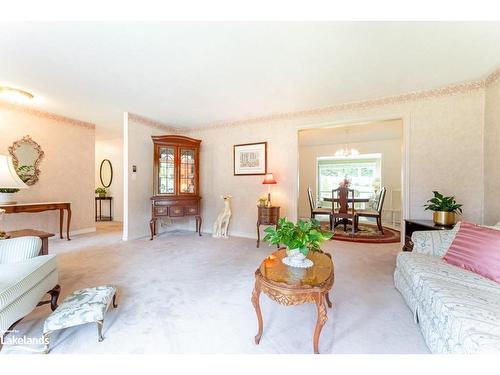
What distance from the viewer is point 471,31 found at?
71.0 inches

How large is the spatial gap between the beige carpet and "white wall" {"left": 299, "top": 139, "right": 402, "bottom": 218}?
4.02 metres

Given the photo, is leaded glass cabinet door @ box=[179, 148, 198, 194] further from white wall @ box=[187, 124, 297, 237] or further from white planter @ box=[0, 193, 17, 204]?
white planter @ box=[0, 193, 17, 204]

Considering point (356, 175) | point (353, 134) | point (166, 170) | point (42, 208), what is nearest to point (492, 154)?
point (353, 134)

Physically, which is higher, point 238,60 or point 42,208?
point 238,60

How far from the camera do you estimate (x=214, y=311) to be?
1.71 meters

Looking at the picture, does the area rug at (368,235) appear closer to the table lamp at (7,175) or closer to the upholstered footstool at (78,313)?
the upholstered footstool at (78,313)

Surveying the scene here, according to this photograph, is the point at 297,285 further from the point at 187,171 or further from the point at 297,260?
the point at 187,171

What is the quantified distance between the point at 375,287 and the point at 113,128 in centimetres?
571

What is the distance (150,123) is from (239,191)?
2281 millimetres

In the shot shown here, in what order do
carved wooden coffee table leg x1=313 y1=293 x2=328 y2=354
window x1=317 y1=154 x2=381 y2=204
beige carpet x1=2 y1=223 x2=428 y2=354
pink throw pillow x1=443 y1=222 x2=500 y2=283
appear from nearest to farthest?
carved wooden coffee table leg x1=313 y1=293 x2=328 y2=354, beige carpet x1=2 y1=223 x2=428 y2=354, pink throw pillow x1=443 y1=222 x2=500 y2=283, window x1=317 y1=154 x2=381 y2=204

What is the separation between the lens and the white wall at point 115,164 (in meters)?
6.21

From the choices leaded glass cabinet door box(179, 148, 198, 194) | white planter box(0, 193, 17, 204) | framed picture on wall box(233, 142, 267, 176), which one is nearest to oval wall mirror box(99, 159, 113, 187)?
white planter box(0, 193, 17, 204)

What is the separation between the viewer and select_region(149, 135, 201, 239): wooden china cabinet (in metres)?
4.12

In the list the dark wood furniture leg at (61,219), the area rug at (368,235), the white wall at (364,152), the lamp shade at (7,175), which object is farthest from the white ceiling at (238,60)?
the white wall at (364,152)
